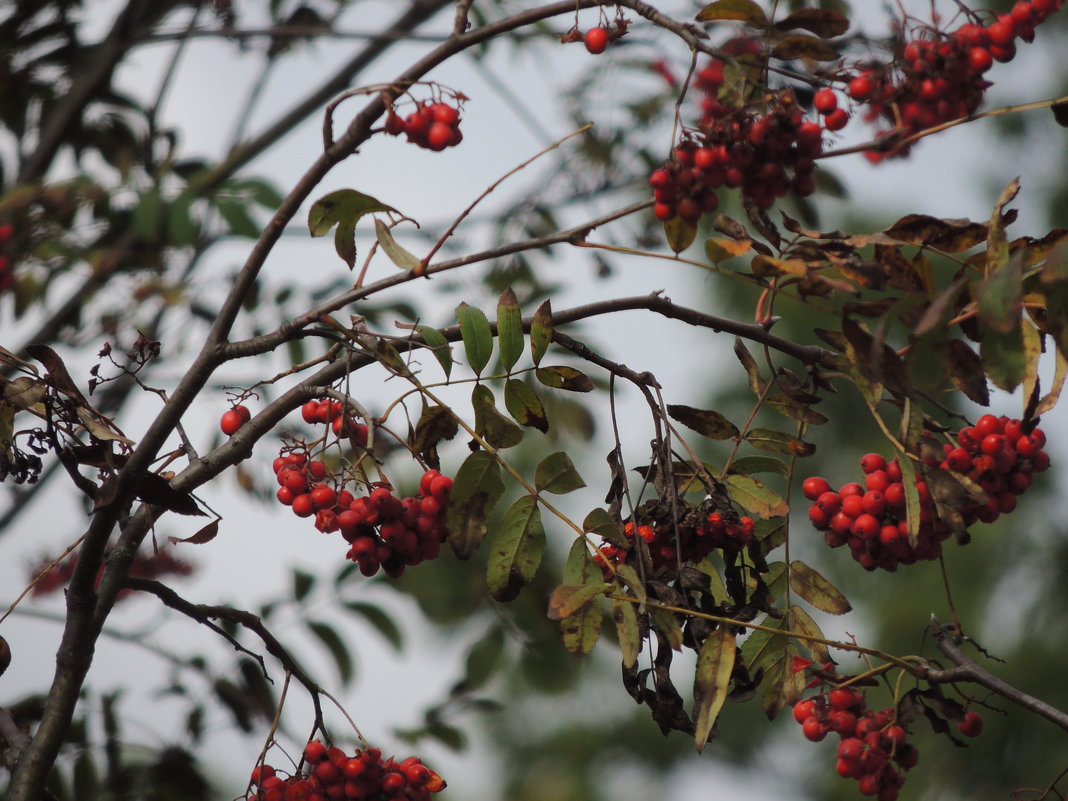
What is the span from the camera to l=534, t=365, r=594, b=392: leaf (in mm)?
793

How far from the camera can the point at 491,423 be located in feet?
2.50

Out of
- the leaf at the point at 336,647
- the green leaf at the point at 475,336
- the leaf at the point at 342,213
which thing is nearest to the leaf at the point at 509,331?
the green leaf at the point at 475,336

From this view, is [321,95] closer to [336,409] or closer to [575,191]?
[575,191]

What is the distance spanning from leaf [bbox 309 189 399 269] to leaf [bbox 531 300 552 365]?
0.47 ft

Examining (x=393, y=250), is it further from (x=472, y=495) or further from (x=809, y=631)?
(x=809, y=631)

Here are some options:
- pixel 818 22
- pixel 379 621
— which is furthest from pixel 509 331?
pixel 379 621

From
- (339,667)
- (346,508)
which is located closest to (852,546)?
(346,508)

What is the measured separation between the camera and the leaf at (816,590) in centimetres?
80

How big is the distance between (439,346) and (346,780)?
14.3 inches

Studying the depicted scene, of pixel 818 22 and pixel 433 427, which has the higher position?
pixel 818 22

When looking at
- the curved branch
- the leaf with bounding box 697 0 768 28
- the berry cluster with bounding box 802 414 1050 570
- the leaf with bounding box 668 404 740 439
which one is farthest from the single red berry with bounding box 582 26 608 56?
the curved branch

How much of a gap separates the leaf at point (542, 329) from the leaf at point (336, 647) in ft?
3.64

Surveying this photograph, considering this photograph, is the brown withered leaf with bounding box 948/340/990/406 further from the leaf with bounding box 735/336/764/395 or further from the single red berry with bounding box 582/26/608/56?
the single red berry with bounding box 582/26/608/56

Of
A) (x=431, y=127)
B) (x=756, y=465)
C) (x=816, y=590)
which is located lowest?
(x=816, y=590)
